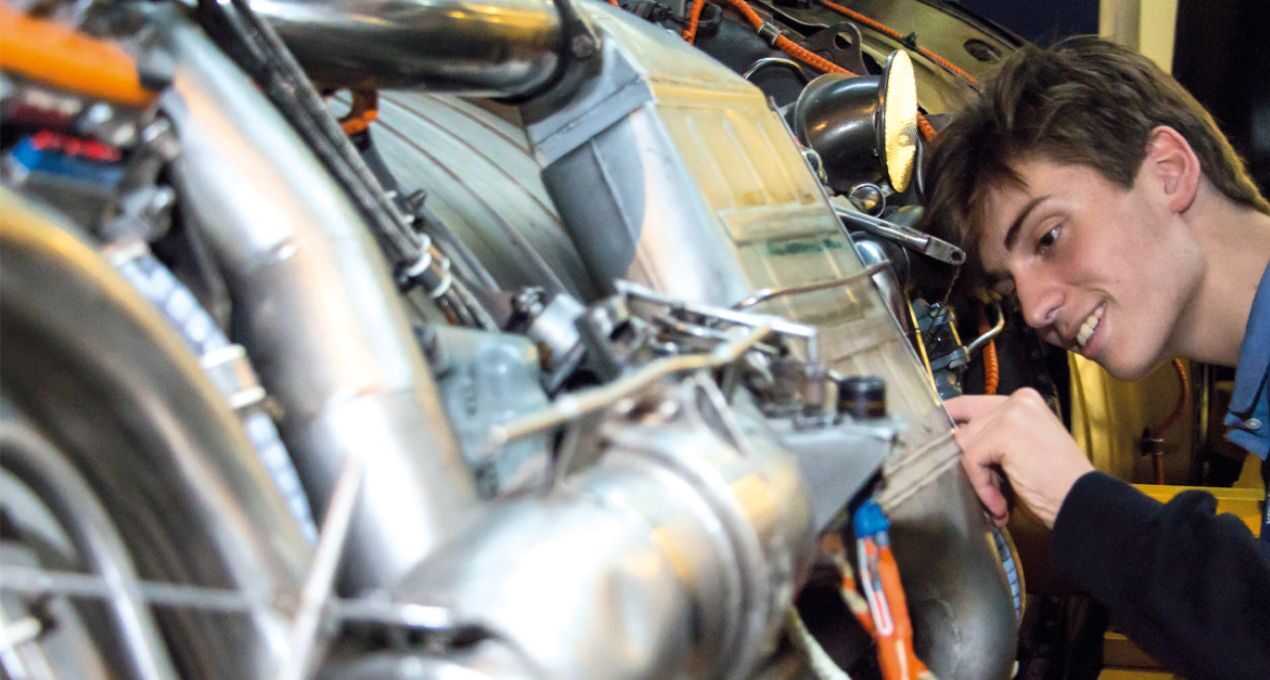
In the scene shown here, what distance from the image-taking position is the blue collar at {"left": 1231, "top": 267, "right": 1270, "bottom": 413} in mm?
952

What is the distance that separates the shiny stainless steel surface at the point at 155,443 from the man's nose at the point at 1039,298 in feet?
2.83

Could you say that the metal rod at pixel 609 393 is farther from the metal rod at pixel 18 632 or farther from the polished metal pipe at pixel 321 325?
the metal rod at pixel 18 632

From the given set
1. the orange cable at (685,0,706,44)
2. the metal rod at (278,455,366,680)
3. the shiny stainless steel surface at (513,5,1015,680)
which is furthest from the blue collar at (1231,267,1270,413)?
the metal rod at (278,455,366,680)

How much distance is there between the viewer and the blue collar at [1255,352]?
952 millimetres

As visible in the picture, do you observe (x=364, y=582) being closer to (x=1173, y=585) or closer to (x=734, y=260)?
(x=734, y=260)

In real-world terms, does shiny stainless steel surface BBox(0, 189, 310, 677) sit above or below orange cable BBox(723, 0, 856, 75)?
above

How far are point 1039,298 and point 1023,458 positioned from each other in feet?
0.97

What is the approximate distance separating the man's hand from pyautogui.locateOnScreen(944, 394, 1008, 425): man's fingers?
0.02 m

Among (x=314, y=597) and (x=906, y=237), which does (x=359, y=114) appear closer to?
(x=314, y=597)

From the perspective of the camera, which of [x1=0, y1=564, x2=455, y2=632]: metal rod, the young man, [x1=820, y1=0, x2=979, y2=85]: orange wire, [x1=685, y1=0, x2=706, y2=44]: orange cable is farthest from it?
[x1=820, y1=0, x2=979, y2=85]: orange wire

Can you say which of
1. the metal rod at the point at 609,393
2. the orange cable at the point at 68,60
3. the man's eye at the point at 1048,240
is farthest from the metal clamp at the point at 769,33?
the orange cable at the point at 68,60

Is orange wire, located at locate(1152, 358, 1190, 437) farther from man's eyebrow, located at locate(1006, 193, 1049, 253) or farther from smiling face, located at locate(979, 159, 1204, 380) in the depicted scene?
man's eyebrow, located at locate(1006, 193, 1049, 253)

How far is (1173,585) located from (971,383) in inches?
23.0

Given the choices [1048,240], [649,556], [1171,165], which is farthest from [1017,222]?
[649,556]
